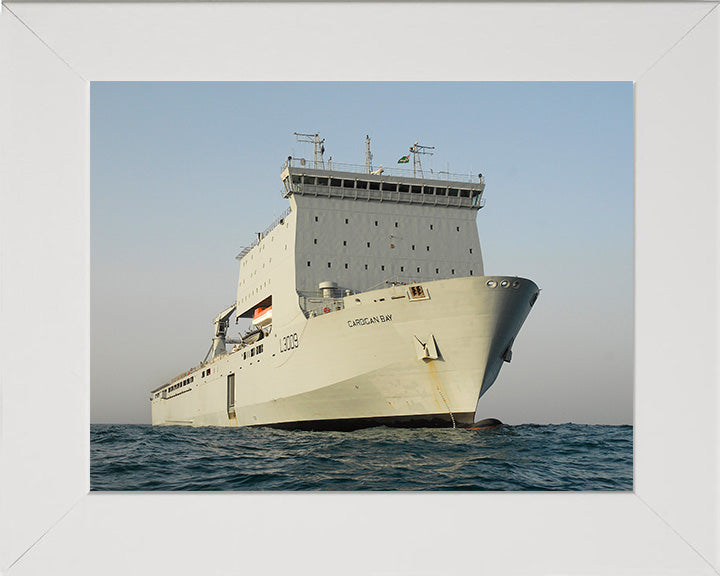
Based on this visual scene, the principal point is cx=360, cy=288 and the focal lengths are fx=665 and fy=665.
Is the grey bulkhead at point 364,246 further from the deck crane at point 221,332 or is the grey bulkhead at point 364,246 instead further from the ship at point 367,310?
the deck crane at point 221,332

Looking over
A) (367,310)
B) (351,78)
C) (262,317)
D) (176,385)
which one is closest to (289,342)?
(367,310)

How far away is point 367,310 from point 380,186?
14.9 ft

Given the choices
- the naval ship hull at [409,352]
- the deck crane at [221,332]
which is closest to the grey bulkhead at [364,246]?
the naval ship hull at [409,352]

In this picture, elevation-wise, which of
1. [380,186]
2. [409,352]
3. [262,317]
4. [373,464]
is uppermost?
[380,186]

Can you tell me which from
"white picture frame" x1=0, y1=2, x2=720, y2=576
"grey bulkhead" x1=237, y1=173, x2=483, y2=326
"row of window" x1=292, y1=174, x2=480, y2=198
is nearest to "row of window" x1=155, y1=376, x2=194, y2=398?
"grey bulkhead" x1=237, y1=173, x2=483, y2=326

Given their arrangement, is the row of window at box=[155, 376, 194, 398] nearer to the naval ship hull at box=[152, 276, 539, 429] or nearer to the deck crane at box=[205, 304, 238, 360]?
the deck crane at box=[205, 304, 238, 360]

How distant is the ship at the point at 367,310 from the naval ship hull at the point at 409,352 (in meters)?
Result: 0.02

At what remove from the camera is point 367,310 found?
12.5 metres

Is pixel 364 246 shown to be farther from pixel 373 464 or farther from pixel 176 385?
pixel 176 385

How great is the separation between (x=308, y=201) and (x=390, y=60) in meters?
11.4

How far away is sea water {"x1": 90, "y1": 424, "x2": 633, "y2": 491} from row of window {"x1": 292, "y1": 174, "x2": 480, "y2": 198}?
5992 mm

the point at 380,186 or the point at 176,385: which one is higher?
the point at 380,186
